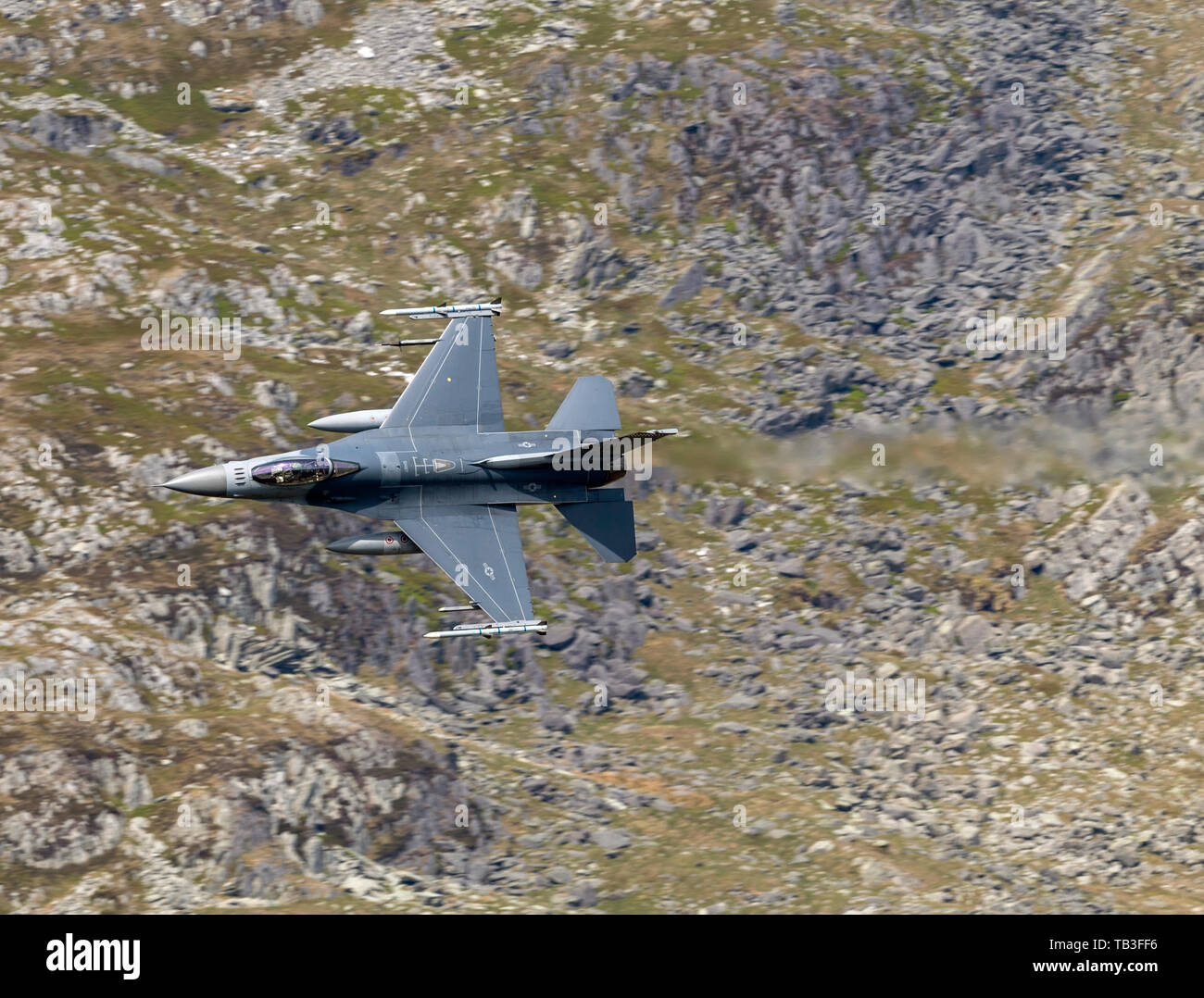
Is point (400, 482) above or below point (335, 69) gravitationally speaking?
below

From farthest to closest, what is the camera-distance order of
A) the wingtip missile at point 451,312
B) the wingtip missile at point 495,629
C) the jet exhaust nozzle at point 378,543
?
the wingtip missile at point 451,312, the jet exhaust nozzle at point 378,543, the wingtip missile at point 495,629

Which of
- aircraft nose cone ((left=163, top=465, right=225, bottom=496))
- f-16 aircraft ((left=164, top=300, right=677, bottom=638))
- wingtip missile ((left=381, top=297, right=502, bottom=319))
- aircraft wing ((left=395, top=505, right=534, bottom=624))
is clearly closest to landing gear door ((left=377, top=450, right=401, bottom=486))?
f-16 aircraft ((left=164, top=300, right=677, bottom=638))

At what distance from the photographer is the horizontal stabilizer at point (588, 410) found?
61000 mm

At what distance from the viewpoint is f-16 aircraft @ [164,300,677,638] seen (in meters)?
58.5

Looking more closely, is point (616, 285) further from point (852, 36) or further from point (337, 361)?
point (852, 36)

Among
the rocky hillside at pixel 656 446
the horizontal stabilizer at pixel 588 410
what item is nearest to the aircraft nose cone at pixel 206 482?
the horizontal stabilizer at pixel 588 410

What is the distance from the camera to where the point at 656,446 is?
276ft

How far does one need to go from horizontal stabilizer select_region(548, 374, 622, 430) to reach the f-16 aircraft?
0.15 feet

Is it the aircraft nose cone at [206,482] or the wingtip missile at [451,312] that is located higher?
the wingtip missile at [451,312]

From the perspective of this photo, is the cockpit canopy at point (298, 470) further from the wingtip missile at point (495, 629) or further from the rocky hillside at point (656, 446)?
the rocky hillside at point (656, 446)

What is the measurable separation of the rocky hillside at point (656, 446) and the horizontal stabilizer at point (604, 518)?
18.9 m
